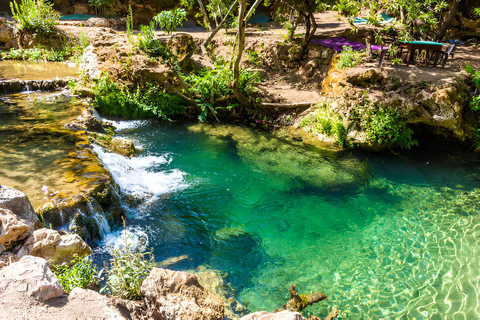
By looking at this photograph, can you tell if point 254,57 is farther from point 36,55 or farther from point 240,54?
point 36,55

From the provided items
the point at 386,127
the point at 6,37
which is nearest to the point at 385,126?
the point at 386,127

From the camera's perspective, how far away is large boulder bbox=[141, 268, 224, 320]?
3.02 meters

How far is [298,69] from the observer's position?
11930 mm

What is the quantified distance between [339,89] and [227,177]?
433cm

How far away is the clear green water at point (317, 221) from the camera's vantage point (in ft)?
13.8

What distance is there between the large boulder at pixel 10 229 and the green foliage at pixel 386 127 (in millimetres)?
7454

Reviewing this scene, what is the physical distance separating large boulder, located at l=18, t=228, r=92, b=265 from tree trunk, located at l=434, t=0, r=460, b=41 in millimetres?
13509

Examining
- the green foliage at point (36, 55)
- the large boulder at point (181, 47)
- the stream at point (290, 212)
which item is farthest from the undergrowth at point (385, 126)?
the green foliage at point (36, 55)

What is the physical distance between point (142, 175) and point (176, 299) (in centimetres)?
409

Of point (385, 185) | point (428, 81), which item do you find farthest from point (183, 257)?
point (428, 81)

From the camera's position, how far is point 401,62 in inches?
397

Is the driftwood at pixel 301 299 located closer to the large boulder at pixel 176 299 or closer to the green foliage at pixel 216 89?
the large boulder at pixel 176 299

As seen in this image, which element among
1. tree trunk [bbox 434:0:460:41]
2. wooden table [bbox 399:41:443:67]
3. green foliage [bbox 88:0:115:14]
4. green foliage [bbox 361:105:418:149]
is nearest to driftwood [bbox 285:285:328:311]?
green foliage [bbox 361:105:418:149]

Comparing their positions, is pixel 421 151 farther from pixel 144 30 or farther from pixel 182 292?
pixel 144 30
